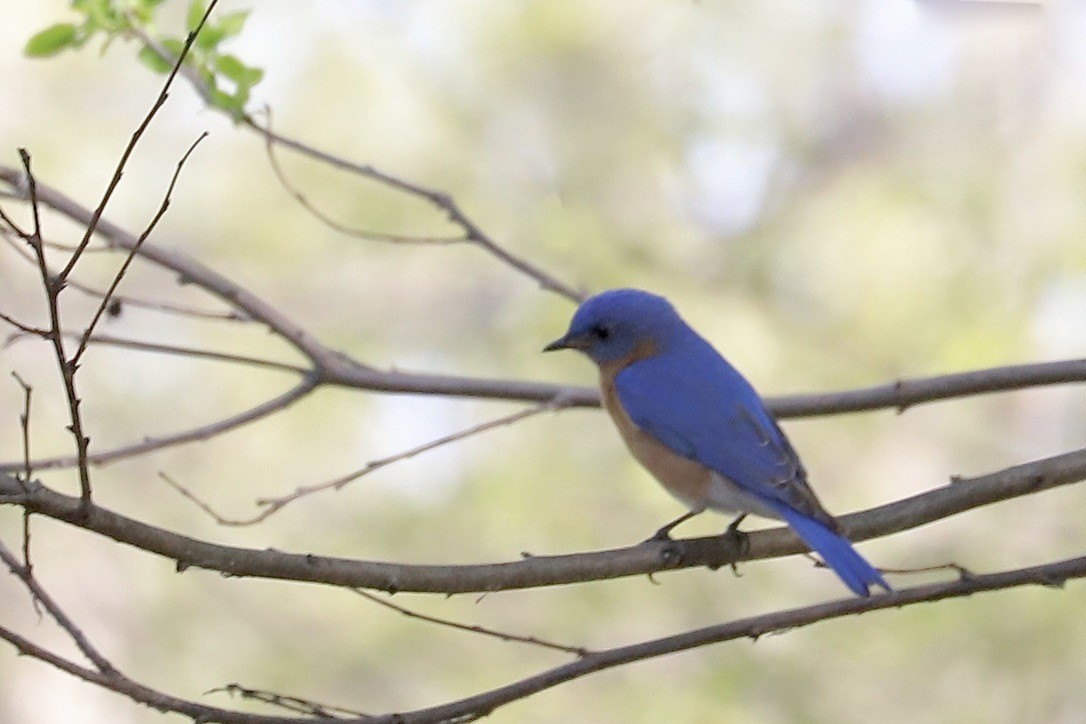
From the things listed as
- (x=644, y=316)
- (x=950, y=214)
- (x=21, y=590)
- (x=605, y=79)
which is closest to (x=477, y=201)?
(x=605, y=79)

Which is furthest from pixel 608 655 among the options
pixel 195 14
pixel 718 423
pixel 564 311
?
pixel 564 311

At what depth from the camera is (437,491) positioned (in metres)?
10.6

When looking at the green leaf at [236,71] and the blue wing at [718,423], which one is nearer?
the blue wing at [718,423]

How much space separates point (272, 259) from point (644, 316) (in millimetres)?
6455

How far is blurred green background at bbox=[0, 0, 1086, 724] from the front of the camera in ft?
29.0

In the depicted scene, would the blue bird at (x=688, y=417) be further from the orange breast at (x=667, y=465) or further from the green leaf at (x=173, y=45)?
the green leaf at (x=173, y=45)

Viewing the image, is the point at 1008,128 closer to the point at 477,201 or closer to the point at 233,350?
the point at 477,201

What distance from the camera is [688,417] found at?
4449 mm

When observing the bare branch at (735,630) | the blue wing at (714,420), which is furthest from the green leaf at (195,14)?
the bare branch at (735,630)

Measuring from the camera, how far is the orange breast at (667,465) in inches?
171

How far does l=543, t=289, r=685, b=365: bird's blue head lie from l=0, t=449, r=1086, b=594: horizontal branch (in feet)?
4.16

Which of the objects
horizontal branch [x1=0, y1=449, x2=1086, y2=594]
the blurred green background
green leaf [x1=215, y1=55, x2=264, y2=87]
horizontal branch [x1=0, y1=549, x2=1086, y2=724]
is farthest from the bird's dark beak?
the blurred green background

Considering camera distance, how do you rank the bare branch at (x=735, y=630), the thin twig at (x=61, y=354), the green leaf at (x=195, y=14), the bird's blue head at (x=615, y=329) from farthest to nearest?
the bird's blue head at (x=615, y=329)
the green leaf at (x=195, y=14)
the bare branch at (x=735, y=630)
the thin twig at (x=61, y=354)

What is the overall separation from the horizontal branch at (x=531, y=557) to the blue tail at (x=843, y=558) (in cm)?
5
